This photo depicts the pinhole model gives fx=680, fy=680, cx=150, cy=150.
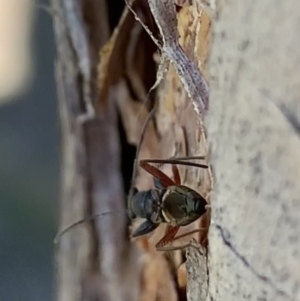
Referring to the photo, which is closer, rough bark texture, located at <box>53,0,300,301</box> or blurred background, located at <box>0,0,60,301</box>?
rough bark texture, located at <box>53,0,300,301</box>

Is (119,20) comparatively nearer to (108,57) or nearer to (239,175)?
(108,57)

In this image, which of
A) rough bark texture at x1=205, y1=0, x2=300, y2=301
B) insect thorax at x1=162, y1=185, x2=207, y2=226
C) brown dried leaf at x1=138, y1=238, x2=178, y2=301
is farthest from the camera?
brown dried leaf at x1=138, y1=238, x2=178, y2=301

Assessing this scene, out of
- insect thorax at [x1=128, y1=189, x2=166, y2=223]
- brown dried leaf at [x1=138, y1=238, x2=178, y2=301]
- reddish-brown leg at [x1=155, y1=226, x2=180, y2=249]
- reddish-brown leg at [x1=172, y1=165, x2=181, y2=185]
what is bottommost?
brown dried leaf at [x1=138, y1=238, x2=178, y2=301]

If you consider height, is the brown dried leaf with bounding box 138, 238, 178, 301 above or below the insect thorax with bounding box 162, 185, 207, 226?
below

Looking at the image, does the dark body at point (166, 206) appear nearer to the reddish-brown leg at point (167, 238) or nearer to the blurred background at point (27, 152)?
the reddish-brown leg at point (167, 238)

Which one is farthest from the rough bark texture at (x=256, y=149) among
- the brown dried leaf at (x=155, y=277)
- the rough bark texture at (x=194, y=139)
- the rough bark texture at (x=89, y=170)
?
the rough bark texture at (x=89, y=170)

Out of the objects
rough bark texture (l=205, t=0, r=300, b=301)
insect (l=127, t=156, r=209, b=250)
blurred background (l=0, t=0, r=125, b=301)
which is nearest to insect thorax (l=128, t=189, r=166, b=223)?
insect (l=127, t=156, r=209, b=250)

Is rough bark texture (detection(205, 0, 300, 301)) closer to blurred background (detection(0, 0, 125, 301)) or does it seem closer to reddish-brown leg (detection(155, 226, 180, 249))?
reddish-brown leg (detection(155, 226, 180, 249))

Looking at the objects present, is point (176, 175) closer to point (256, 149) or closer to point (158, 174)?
point (158, 174)

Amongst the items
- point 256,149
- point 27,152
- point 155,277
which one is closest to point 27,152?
point 27,152
